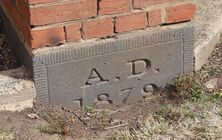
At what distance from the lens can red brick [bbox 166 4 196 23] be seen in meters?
3.64

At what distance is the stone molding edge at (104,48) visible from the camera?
3.42 meters

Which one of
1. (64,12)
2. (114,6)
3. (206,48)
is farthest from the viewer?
(206,48)

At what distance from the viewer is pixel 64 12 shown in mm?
3336

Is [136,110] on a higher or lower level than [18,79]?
lower

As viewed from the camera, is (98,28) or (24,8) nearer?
(24,8)

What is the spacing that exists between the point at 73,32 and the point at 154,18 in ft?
1.76

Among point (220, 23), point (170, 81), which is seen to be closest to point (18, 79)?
point (170, 81)

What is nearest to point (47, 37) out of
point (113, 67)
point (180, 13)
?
point (113, 67)

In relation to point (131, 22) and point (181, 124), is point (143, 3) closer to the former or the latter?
point (131, 22)

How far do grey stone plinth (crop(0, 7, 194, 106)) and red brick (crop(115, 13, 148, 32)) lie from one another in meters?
0.05

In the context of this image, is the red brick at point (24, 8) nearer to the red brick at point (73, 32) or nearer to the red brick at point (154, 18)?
the red brick at point (73, 32)

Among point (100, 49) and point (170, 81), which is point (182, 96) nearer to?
point (170, 81)

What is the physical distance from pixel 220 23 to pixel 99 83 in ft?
3.94

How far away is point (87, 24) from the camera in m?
3.44
